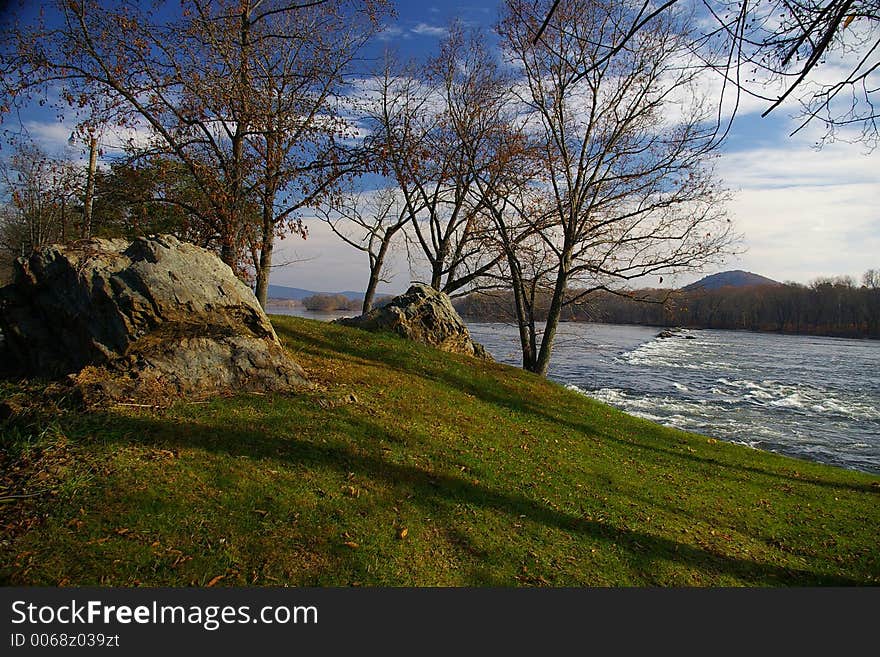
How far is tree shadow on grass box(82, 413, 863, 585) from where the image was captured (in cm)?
489

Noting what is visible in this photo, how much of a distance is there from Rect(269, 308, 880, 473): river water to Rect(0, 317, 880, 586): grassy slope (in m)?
5.98

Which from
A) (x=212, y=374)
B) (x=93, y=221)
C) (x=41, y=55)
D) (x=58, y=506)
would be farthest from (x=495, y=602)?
(x=93, y=221)

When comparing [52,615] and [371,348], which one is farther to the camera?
[371,348]

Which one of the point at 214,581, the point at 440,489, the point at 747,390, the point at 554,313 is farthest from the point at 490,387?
the point at 747,390

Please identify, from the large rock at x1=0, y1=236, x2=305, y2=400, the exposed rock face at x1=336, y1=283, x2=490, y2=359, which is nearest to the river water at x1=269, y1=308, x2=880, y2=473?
the exposed rock face at x1=336, y1=283, x2=490, y2=359

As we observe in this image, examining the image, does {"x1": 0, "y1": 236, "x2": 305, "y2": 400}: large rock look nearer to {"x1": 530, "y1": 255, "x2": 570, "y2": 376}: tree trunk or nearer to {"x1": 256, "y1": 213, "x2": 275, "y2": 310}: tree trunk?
{"x1": 256, "y1": 213, "x2": 275, "y2": 310}: tree trunk

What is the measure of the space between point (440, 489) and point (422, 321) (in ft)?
29.0

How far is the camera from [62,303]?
6156 millimetres

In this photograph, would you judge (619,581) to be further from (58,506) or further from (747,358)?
(747,358)

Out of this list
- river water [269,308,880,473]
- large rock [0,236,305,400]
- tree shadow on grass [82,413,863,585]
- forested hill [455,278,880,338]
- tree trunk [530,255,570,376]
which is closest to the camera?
tree shadow on grass [82,413,863,585]

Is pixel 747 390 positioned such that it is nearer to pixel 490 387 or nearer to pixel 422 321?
pixel 422 321

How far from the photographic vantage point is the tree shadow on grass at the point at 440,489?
4.89 m

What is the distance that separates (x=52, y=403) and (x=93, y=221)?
665 cm

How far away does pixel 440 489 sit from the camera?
522 centimetres
